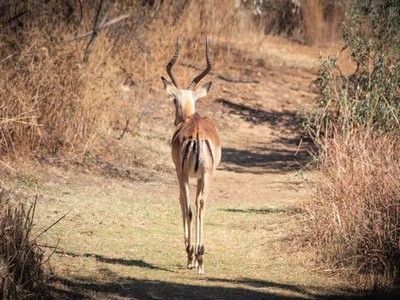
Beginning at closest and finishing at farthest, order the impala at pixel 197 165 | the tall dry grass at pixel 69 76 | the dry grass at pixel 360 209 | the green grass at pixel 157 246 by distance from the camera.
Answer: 1. the green grass at pixel 157 246
2. the dry grass at pixel 360 209
3. the impala at pixel 197 165
4. the tall dry grass at pixel 69 76

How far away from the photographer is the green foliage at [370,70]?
11759mm

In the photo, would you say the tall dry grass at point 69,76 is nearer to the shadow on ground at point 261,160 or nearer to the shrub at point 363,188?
the shadow on ground at point 261,160

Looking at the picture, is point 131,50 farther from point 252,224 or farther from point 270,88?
point 252,224

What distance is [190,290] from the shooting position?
8.16 meters

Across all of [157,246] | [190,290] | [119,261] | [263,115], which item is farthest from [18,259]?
[263,115]

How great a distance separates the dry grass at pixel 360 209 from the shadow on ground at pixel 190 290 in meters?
0.60

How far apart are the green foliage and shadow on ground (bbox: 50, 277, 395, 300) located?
3.47m

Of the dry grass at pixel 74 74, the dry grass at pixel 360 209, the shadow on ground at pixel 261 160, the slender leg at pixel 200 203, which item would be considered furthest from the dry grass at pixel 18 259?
the shadow on ground at pixel 261 160

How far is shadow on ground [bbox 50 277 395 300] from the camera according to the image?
7719 millimetres

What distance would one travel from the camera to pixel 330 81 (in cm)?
1244

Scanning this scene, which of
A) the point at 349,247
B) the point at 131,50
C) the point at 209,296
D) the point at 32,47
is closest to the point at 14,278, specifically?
the point at 209,296

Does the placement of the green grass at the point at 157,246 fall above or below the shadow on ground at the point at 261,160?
below

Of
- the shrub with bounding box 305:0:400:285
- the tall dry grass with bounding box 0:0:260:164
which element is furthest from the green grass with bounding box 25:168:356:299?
the tall dry grass with bounding box 0:0:260:164

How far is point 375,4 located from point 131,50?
275 inches
